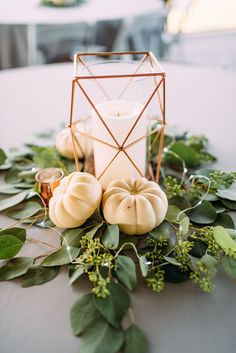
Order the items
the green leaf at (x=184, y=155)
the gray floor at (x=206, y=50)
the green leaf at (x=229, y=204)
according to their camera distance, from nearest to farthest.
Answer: the green leaf at (x=229, y=204)
the green leaf at (x=184, y=155)
the gray floor at (x=206, y=50)

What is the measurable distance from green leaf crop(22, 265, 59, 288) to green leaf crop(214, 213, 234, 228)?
0.83ft

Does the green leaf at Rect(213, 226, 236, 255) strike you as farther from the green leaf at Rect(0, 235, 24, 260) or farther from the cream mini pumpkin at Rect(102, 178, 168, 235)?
the green leaf at Rect(0, 235, 24, 260)

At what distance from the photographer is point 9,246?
0.49 meters

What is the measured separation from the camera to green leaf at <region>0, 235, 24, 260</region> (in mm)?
481

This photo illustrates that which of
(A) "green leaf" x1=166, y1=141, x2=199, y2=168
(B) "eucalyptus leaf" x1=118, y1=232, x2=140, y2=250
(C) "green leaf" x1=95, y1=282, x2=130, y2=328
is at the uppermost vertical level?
(A) "green leaf" x1=166, y1=141, x2=199, y2=168

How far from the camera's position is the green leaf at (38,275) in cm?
45

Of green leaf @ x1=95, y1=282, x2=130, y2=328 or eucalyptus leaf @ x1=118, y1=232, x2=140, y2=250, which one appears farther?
eucalyptus leaf @ x1=118, y1=232, x2=140, y2=250

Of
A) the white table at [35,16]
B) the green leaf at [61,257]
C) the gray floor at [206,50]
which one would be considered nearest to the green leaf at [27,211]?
the green leaf at [61,257]

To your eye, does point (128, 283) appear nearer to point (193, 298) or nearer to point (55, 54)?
point (193, 298)

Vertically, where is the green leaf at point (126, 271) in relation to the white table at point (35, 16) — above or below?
below

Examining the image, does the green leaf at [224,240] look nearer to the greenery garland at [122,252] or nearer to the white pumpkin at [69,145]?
the greenery garland at [122,252]

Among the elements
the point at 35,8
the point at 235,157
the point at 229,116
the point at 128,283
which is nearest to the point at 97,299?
the point at 128,283

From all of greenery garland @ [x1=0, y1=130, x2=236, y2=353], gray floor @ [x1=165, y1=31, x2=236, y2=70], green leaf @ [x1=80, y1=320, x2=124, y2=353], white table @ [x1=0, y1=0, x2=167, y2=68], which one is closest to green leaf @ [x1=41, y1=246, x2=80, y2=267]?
greenery garland @ [x1=0, y1=130, x2=236, y2=353]

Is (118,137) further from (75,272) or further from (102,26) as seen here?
(102,26)
